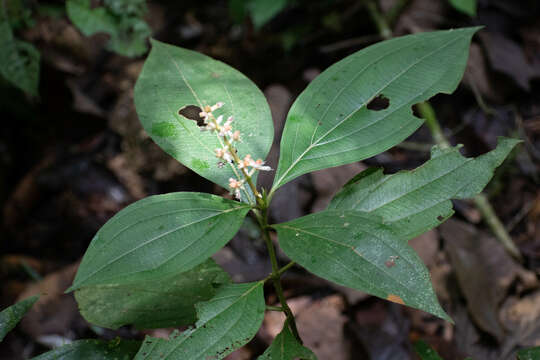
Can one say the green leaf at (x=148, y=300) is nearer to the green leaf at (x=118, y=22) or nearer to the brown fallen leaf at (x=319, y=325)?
the brown fallen leaf at (x=319, y=325)

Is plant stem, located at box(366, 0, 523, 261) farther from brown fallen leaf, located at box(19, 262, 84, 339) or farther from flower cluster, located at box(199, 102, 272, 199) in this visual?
brown fallen leaf, located at box(19, 262, 84, 339)

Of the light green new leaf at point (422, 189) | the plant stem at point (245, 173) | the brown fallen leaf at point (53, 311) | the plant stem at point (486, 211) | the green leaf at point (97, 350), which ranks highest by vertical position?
the plant stem at point (245, 173)

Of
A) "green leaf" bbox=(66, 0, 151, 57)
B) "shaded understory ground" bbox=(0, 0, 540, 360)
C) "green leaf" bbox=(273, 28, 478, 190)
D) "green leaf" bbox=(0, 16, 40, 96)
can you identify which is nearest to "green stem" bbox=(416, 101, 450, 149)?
"shaded understory ground" bbox=(0, 0, 540, 360)

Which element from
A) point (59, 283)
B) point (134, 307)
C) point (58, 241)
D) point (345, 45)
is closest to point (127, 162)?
point (58, 241)

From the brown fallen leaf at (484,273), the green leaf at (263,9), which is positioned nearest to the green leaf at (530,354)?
the brown fallen leaf at (484,273)

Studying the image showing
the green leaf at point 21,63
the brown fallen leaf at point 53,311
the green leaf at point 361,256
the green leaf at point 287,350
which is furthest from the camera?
the green leaf at point 21,63

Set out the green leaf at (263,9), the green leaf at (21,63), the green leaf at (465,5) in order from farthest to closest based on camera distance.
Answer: the green leaf at (263,9)
the green leaf at (465,5)
the green leaf at (21,63)

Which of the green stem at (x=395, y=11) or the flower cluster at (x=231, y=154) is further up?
the flower cluster at (x=231, y=154)

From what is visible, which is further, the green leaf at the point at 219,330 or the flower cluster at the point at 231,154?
the flower cluster at the point at 231,154
